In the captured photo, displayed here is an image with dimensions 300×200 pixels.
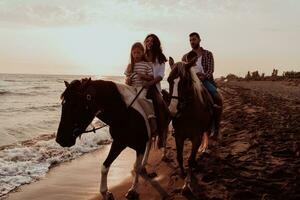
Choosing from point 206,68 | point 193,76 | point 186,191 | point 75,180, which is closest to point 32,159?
point 75,180

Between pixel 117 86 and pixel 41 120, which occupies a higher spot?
pixel 117 86

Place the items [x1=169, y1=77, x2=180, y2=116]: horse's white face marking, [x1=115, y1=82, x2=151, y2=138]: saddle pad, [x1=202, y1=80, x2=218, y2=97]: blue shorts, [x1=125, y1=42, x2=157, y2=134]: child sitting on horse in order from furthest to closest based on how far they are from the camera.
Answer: [x1=202, y1=80, x2=218, y2=97]: blue shorts < [x1=125, y1=42, x2=157, y2=134]: child sitting on horse < [x1=169, y1=77, x2=180, y2=116]: horse's white face marking < [x1=115, y1=82, x2=151, y2=138]: saddle pad

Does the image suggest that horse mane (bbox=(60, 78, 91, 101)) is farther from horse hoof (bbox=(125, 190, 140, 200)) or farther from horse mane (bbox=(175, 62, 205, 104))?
horse hoof (bbox=(125, 190, 140, 200))

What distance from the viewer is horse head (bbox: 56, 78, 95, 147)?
19.2 ft

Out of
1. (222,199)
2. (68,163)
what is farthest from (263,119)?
(222,199)

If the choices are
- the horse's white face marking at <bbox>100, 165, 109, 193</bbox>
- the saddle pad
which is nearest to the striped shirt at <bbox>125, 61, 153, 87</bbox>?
the saddle pad

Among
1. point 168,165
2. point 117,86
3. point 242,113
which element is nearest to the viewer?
point 117,86

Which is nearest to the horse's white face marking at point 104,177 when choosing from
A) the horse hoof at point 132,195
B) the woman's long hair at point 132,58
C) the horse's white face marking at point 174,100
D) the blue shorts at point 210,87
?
the horse hoof at point 132,195

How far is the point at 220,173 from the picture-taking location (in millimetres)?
6973

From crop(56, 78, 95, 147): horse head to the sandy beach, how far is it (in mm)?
1459

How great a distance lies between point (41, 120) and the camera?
63.7 feet

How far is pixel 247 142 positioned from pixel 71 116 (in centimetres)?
439

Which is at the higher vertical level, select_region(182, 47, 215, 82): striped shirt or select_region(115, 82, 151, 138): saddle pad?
select_region(182, 47, 215, 82): striped shirt

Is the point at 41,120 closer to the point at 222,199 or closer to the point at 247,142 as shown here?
the point at 247,142
